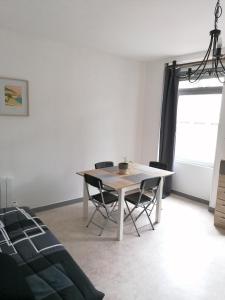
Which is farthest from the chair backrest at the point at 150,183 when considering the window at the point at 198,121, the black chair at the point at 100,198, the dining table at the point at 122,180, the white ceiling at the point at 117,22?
the white ceiling at the point at 117,22

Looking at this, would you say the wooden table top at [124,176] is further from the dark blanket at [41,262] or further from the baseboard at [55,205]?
the dark blanket at [41,262]

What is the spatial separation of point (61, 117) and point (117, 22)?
A: 5.50 feet

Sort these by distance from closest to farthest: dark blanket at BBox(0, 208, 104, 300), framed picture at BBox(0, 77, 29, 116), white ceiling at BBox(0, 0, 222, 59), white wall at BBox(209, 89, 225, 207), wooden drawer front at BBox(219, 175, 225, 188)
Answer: dark blanket at BBox(0, 208, 104, 300) → white ceiling at BBox(0, 0, 222, 59) → framed picture at BBox(0, 77, 29, 116) → wooden drawer front at BBox(219, 175, 225, 188) → white wall at BBox(209, 89, 225, 207)

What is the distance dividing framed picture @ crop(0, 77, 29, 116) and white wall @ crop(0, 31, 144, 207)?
8 centimetres

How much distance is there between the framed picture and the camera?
10.6ft

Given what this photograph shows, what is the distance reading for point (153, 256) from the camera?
2.69 m

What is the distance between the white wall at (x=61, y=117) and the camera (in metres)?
3.37

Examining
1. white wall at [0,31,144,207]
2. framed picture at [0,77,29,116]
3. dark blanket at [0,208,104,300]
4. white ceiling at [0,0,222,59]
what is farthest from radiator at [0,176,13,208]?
white ceiling at [0,0,222,59]

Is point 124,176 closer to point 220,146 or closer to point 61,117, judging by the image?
point 61,117

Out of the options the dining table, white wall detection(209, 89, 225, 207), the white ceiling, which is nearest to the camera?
the white ceiling

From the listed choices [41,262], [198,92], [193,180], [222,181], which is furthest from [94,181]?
[198,92]

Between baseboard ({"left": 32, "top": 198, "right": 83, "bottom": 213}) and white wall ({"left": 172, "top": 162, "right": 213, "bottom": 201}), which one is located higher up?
white wall ({"left": 172, "top": 162, "right": 213, "bottom": 201})

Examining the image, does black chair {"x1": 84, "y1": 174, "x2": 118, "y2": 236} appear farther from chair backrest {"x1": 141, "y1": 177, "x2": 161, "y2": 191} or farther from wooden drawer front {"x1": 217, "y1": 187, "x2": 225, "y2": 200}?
wooden drawer front {"x1": 217, "y1": 187, "x2": 225, "y2": 200}

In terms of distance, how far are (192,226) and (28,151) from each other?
2.67m
